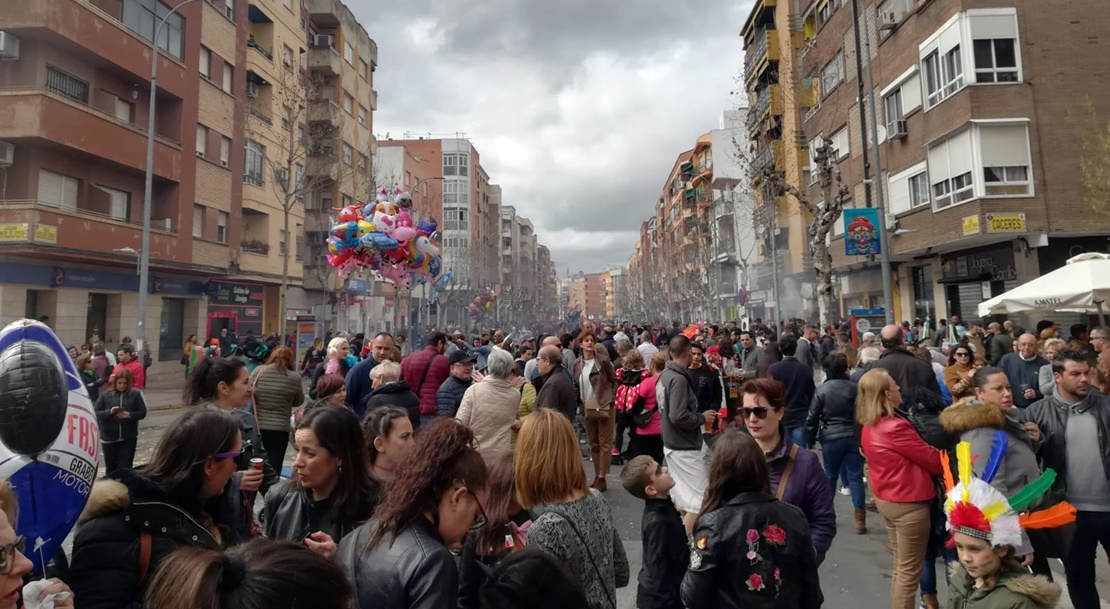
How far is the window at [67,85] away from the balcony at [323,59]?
57.4 ft

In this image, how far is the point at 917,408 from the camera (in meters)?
5.40

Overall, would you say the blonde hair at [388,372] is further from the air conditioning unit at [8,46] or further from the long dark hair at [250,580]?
the air conditioning unit at [8,46]

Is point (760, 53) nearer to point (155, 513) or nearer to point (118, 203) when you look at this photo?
point (118, 203)

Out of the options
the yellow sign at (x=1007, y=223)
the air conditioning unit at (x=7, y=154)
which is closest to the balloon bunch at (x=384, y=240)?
the air conditioning unit at (x=7, y=154)

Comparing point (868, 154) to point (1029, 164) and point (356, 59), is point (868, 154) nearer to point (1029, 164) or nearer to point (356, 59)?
point (1029, 164)

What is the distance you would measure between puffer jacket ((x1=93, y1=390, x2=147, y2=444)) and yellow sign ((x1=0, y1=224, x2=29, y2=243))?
14.0 meters

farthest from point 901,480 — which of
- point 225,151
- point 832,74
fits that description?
point 225,151

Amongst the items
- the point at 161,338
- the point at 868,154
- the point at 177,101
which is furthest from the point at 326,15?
the point at 868,154

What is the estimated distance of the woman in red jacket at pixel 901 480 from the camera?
422 centimetres

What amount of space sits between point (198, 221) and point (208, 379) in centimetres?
2456

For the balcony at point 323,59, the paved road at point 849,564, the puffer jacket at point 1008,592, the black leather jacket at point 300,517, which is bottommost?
the paved road at point 849,564

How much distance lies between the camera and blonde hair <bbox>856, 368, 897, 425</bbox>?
4.36 m

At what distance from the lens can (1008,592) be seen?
259cm

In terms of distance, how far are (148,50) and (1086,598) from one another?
91.5 ft
